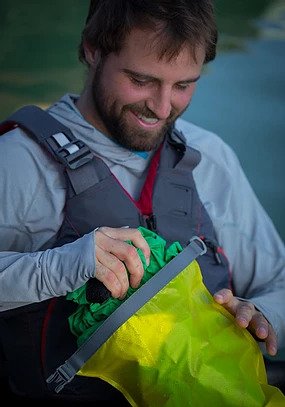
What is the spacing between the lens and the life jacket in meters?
1.22

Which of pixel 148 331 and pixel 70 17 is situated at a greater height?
pixel 70 17

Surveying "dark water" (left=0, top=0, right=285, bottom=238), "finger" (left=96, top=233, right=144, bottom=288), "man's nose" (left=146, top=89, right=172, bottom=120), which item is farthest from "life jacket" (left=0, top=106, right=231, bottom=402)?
"dark water" (left=0, top=0, right=285, bottom=238)

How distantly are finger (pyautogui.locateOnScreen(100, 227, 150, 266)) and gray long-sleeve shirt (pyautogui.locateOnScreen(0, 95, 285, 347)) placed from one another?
0.03 metres

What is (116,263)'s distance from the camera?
101cm

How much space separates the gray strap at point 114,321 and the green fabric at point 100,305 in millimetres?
40

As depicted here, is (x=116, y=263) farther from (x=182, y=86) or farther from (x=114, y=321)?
(x=182, y=86)

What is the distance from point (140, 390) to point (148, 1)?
70 centimetres

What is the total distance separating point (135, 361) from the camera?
100cm

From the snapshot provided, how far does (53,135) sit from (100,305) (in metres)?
0.36

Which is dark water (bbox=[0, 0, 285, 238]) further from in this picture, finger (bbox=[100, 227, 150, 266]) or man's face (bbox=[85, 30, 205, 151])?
finger (bbox=[100, 227, 150, 266])

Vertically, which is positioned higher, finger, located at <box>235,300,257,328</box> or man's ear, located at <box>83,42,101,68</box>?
man's ear, located at <box>83,42,101,68</box>

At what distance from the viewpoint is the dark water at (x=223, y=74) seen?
2.06 meters

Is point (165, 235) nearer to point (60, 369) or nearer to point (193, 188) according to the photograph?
point (193, 188)

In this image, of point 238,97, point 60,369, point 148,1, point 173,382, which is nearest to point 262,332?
point 173,382
